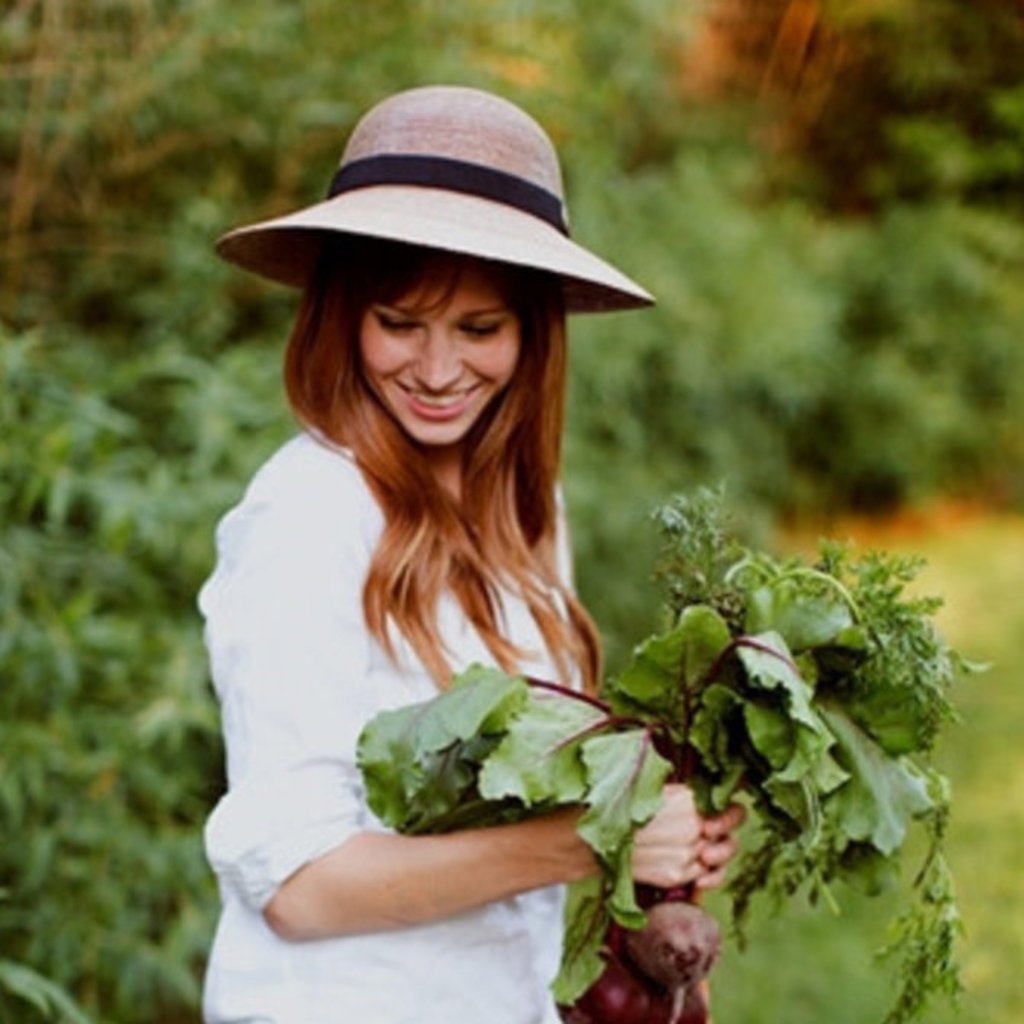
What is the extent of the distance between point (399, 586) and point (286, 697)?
182mm

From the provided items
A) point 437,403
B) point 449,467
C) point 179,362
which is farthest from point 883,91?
point 437,403

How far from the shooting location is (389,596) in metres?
1.77

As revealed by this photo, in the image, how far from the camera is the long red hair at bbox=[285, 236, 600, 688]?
5.98 feet

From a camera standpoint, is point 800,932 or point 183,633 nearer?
point 183,633

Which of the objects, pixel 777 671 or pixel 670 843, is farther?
pixel 670 843

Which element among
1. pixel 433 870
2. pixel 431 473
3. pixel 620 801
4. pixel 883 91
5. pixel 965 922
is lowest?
pixel 965 922

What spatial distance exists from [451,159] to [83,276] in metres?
2.60

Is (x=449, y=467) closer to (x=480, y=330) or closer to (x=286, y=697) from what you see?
(x=480, y=330)

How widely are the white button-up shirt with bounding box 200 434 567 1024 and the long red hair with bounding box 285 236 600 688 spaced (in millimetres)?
29

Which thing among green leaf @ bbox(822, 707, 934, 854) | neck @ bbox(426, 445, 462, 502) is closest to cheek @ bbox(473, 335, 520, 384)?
neck @ bbox(426, 445, 462, 502)

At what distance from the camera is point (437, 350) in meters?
1.91

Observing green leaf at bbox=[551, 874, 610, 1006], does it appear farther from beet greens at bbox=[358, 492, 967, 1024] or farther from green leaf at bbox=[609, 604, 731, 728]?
green leaf at bbox=[609, 604, 731, 728]

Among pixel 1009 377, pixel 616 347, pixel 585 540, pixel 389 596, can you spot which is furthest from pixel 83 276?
pixel 1009 377

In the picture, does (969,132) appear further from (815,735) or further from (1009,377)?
(815,735)
